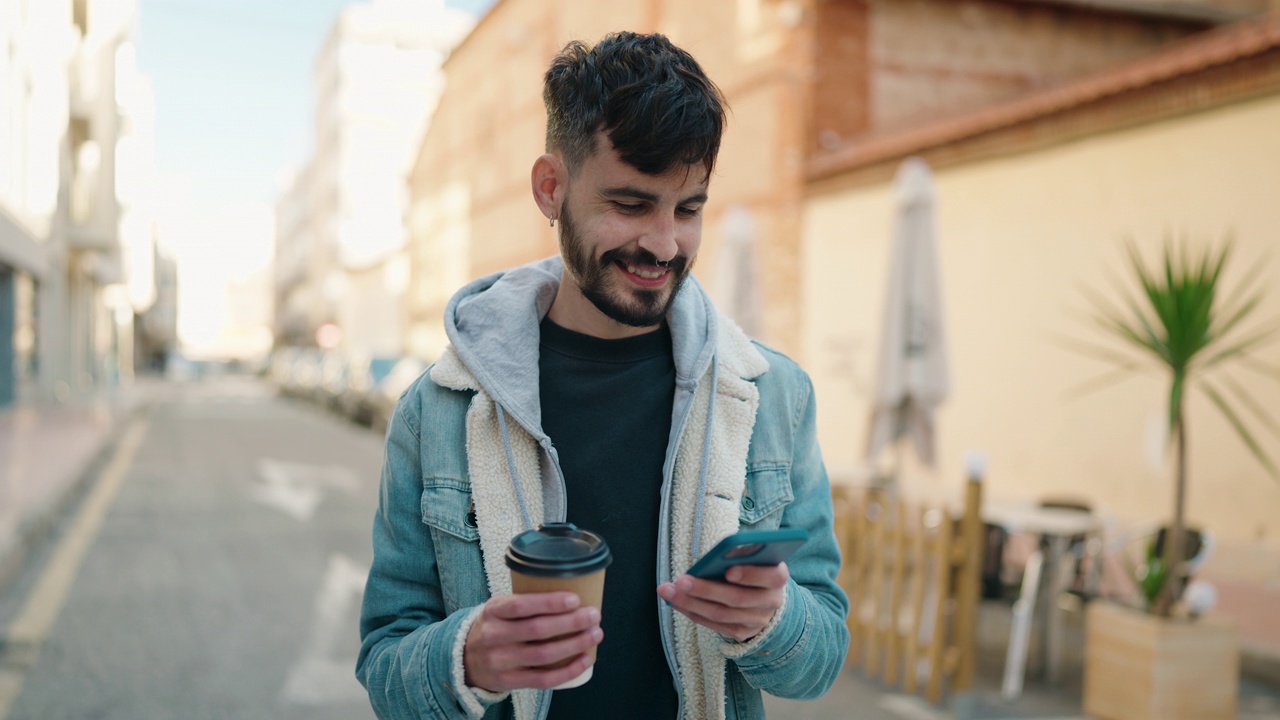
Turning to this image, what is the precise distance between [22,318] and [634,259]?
23.5 m

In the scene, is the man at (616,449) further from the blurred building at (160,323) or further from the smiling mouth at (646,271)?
the blurred building at (160,323)

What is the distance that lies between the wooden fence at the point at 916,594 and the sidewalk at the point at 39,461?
557 centimetres

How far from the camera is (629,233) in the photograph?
156cm

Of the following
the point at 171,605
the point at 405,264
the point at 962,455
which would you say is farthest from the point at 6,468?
the point at 405,264

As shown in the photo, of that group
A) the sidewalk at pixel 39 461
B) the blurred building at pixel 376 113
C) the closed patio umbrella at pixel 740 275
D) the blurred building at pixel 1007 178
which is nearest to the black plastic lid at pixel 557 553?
the blurred building at pixel 1007 178

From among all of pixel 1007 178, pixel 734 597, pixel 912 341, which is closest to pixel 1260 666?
pixel 912 341

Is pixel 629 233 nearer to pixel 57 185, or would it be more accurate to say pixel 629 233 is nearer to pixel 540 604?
pixel 540 604

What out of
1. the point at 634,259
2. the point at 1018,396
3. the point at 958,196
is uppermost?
the point at 958,196

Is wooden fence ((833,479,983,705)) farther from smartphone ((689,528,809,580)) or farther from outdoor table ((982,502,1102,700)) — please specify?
smartphone ((689,528,809,580))

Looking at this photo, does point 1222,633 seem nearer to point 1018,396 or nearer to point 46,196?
point 1018,396

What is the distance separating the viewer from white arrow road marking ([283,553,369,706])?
4.81 metres

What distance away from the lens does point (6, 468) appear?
11094 mm

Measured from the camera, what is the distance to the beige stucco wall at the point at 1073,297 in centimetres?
836

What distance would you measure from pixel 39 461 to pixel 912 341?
1054 cm
